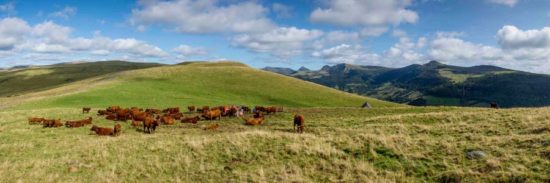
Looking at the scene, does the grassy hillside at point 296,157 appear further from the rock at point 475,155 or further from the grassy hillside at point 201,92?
the grassy hillside at point 201,92

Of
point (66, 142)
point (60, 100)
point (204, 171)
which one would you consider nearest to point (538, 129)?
point (204, 171)

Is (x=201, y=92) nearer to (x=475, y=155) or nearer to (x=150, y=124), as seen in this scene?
(x=150, y=124)

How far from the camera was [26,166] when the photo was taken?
64.6ft

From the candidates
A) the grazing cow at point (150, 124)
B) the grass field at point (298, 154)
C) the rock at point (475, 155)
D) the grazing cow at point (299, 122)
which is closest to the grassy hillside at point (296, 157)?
the grass field at point (298, 154)

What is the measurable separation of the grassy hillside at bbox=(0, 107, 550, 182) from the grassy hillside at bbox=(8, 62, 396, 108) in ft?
132

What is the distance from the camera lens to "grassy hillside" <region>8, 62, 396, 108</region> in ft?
216

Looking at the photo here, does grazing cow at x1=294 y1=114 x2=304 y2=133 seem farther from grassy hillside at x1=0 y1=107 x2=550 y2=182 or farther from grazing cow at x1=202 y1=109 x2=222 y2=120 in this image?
grazing cow at x1=202 y1=109 x2=222 y2=120

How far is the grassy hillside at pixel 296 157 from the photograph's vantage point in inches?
656

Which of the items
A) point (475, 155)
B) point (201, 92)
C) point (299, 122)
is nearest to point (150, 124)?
point (299, 122)

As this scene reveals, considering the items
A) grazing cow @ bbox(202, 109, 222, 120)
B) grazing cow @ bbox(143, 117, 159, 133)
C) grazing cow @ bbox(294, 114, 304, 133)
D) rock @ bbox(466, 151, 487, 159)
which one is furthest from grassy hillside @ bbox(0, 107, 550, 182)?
grazing cow @ bbox(202, 109, 222, 120)

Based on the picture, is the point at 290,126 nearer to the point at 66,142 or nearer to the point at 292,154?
the point at 292,154

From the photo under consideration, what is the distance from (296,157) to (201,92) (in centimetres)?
6801

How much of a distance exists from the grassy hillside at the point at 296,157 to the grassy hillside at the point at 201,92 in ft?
132

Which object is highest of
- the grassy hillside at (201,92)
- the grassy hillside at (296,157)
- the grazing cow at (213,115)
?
the grassy hillside at (201,92)
